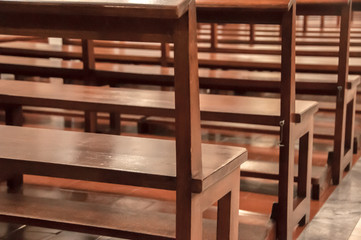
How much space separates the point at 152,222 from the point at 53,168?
432mm

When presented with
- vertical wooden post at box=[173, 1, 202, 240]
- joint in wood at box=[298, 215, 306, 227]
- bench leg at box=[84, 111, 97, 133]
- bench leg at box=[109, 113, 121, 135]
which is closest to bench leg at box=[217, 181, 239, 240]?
vertical wooden post at box=[173, 1, 202, 240]

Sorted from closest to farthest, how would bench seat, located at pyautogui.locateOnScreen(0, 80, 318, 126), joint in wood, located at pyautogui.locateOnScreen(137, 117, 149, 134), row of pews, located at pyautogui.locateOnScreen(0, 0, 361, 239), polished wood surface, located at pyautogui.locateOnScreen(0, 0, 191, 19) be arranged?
polished wood surface, located at pyautogui.locateOnScreen(0, 0, 191, 19) < row of pews, located at pyautogui.locateOnScreen(0, 0, 361, 239) < bench seat, located at pyautogui.locateOnScreen(0, 80, 318, 126) < joint in wood, located at pyautogui.locateOnScreen(137, 117, 149, 134)

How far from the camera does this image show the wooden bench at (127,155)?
4.87ft

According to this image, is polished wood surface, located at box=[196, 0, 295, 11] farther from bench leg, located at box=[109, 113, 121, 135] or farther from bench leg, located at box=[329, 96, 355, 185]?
bench leg, located at box=[109, 113, 121, 135]

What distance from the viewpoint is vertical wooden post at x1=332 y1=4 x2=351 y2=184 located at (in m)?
3.26

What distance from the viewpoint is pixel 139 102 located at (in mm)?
2955

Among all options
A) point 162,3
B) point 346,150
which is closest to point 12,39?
point 346,150

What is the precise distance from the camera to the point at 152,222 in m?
2.09

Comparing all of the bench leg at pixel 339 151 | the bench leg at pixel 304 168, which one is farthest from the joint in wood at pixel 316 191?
the bench leg at pixel 304 168

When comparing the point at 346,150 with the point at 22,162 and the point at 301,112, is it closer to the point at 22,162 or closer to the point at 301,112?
the point at 301,112

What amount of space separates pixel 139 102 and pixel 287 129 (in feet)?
2.44

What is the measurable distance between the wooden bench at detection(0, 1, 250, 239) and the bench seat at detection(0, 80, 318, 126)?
0.70 meters

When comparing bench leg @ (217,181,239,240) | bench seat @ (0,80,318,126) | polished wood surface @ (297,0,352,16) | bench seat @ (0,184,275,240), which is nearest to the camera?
bench leg @ (217,181,239,240)

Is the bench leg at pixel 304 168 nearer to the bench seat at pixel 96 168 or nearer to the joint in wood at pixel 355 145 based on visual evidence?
the bench seat at pixel 96 168
